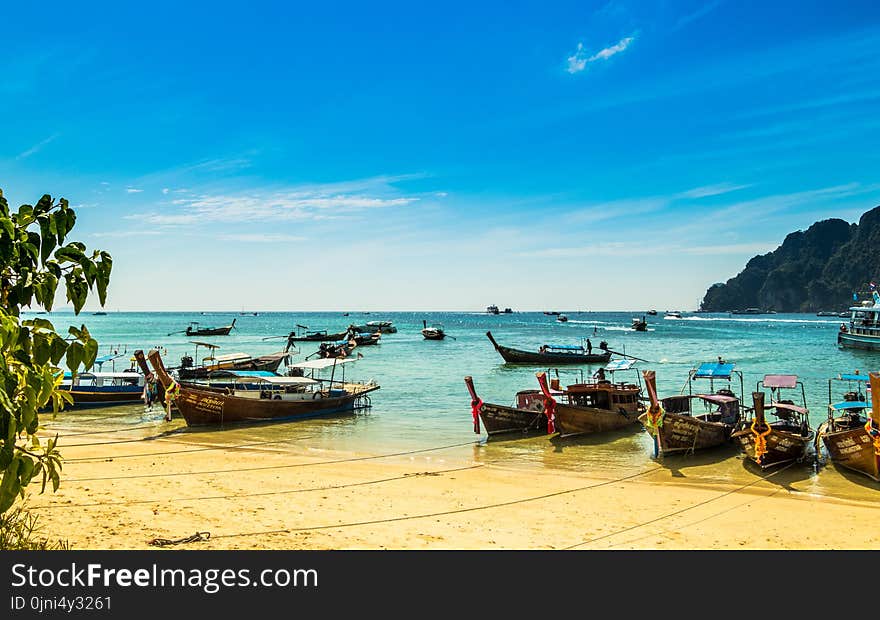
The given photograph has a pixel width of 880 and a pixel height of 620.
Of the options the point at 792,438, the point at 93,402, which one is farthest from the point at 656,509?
→ the point at 93,402

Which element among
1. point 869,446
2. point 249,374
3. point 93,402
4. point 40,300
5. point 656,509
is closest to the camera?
point 40,300

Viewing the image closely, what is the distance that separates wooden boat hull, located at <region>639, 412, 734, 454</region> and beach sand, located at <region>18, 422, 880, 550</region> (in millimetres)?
1006

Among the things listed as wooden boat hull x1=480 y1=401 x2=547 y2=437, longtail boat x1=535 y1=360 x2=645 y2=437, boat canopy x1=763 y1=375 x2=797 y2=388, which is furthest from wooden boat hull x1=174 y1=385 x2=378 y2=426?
boat canopy x1=763 y1=375 x2=797 y2=388

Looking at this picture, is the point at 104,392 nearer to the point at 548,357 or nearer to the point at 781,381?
the point at 781,381

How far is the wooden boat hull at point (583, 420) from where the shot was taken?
2234cm

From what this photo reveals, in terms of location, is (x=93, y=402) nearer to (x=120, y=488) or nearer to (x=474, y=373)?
(x=120, y=488)

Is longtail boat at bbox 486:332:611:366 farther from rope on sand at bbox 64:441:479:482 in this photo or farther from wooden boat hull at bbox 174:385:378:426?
rope on sand at bbox 64:441:479:482

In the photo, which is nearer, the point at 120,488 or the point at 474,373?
the point at 120,488

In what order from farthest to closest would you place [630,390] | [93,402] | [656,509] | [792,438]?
[93,402]
[630,390]
[792,438]
[656,509]

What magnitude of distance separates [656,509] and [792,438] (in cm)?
657

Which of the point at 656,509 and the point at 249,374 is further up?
the point at 249,374

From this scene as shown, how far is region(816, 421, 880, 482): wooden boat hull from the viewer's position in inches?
628

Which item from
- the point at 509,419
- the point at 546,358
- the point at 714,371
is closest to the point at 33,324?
the point at 509,419

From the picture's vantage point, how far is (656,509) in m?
13.3
